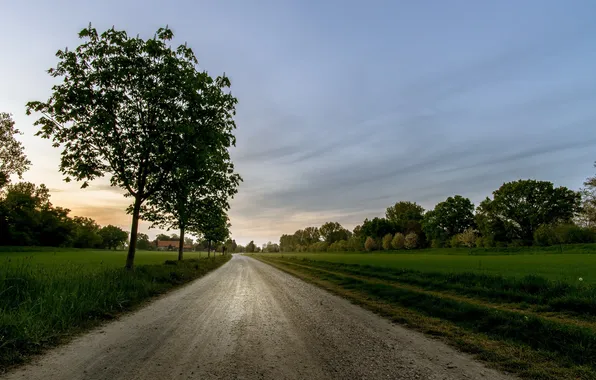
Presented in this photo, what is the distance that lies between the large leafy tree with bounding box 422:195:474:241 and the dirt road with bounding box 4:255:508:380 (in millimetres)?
97853

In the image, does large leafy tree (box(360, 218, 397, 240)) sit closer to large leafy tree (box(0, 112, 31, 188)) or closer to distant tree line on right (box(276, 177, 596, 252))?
distant tree line on right (box(276, 177, 596, 252))

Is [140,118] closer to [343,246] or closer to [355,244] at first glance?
[355,244]

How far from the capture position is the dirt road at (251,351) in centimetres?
435

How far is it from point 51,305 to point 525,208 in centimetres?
9249

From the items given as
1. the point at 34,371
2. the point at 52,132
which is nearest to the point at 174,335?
the point at 34,371

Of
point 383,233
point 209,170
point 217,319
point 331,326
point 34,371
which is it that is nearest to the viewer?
point 34,371

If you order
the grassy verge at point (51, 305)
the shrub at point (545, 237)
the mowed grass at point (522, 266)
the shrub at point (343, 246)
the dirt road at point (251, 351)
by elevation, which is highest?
the shrub at point (545, 237)

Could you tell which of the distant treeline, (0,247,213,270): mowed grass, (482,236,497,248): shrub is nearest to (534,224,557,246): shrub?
(482,236,497,248): shrub

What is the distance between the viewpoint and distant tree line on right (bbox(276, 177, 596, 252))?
55.6 meters

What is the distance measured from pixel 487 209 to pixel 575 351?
89303 mm

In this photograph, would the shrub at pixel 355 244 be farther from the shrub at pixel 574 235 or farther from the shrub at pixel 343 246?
the shrub at pixel 574 235

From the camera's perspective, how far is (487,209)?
80.8 metres

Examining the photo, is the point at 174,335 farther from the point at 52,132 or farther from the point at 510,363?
the point at 52,132

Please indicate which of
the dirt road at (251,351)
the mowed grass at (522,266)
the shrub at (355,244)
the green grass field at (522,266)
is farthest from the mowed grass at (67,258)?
the shrub at (355,244)
